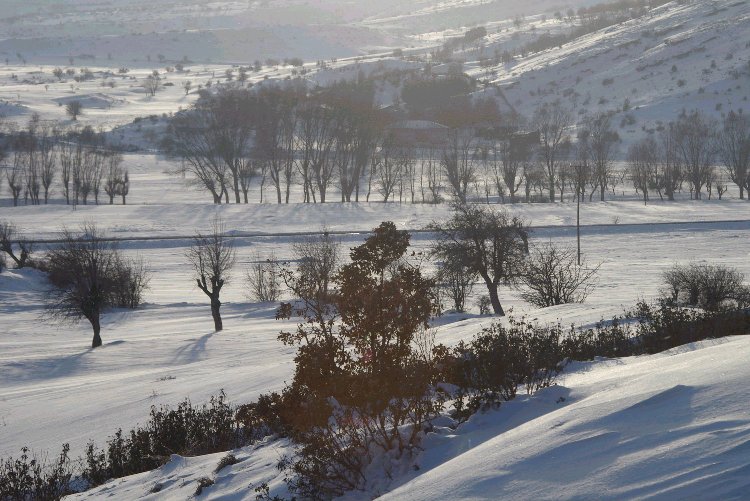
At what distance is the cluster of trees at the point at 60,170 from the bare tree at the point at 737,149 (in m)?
57.2

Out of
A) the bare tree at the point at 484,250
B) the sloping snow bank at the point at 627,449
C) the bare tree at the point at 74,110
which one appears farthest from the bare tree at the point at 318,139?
the sloping snow bank at the point at 627,449

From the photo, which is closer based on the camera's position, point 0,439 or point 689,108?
point 0,439

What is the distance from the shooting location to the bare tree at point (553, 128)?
3447 inches

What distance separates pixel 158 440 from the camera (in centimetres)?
1265

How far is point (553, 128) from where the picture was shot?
92.5 m

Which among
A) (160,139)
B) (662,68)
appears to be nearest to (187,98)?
(160,139)

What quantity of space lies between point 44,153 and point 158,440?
80303 millimetres

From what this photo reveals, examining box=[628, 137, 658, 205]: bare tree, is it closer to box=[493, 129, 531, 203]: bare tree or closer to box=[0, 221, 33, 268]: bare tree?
box=[493, 129, 531, 203]: bare tree

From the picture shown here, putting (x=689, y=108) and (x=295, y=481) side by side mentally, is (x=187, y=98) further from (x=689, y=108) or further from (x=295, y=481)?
(x=295, y=481)

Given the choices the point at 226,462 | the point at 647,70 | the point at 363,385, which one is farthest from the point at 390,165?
the point at 363,385

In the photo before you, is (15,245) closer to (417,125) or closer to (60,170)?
(60,170)

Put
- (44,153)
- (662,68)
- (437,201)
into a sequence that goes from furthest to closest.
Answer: (662,68)
(44,153)
(437,201)

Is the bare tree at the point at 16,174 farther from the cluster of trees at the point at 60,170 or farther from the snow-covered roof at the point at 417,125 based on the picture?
the snow-covered roof at the point at 417,125

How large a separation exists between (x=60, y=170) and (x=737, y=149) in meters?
71.9
